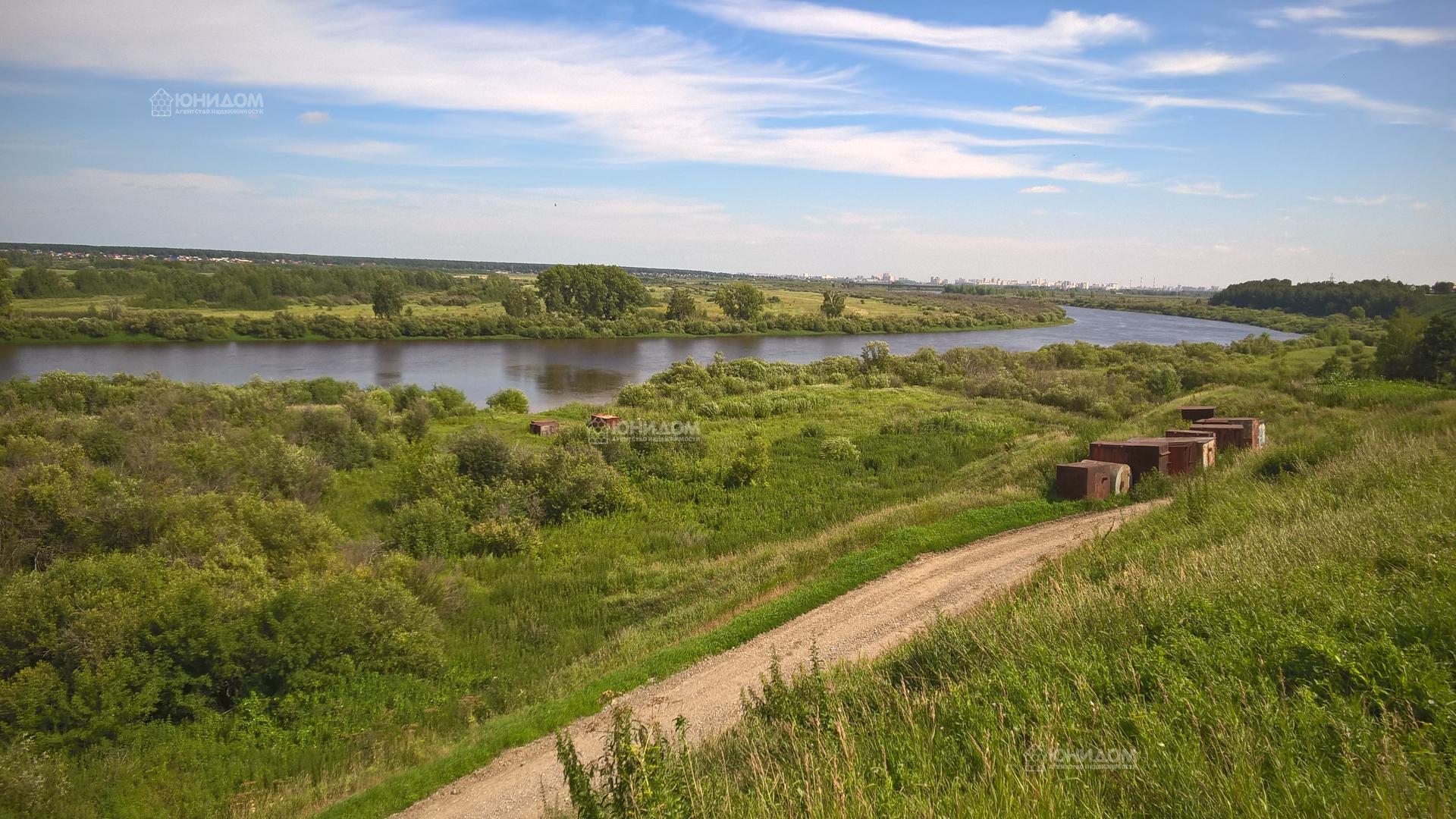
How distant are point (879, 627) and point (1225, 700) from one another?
521cm

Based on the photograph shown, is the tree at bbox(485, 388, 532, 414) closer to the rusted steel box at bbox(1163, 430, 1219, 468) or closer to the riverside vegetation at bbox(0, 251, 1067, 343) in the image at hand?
the rusted steel box at bbox(1163, 430, 1219, 468)

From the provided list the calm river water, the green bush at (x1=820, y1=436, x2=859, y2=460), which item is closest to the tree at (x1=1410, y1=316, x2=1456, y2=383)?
the green bush at (x1=820, y1=436, x2=859, y2=460)

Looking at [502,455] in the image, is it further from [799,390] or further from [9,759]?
[799,390]

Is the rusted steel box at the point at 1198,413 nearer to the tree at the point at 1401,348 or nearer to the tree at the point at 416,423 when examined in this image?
the tree at the point at 1401,348

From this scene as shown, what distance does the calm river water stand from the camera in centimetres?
4466

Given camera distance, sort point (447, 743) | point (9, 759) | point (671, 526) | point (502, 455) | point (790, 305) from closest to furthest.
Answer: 1. point (9, 759)
2. point (447, 743)
3. point (671, 526)
4. point (502, 455)
5. point (790, 305)

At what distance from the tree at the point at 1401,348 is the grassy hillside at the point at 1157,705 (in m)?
26.7

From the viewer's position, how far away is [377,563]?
13.2m

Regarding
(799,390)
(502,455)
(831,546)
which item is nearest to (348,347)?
(799,390)

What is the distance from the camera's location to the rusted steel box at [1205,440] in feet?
51.4

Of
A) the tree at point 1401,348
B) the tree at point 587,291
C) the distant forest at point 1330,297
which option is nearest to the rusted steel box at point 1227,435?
the tree at point 1401,348

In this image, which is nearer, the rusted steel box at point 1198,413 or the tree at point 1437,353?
the rusted steel box at point 1198,413

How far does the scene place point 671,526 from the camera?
1673cm

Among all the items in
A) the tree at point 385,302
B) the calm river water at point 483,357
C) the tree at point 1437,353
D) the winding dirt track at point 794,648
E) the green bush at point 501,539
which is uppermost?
the tree at point 385,302
